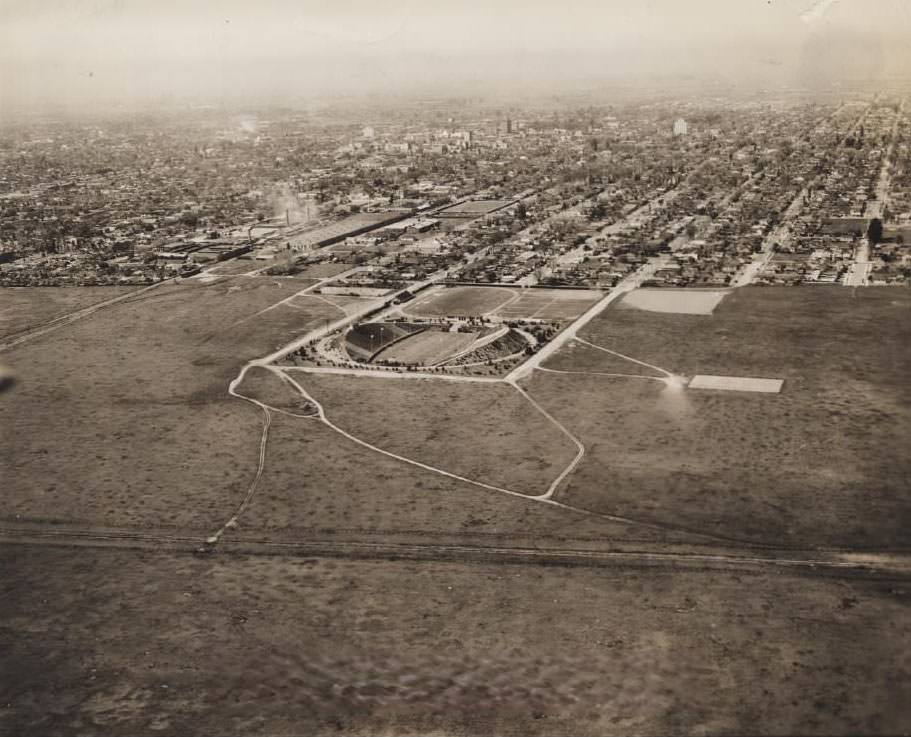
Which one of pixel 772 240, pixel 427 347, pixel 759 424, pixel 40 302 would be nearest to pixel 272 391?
pixel 427 347

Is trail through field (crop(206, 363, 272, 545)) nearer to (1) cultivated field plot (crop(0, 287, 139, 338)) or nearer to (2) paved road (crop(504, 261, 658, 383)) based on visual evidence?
(2) paved road (crop(504, 261, 658, 383))

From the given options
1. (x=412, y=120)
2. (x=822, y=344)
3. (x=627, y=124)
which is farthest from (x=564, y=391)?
(x=412, y=120)

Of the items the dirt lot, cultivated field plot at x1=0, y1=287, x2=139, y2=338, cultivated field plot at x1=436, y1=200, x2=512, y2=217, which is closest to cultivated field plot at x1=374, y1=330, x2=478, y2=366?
the dirt lot

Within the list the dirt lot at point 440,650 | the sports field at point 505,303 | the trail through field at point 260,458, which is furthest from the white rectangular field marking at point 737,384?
the trail through field at point 260,458

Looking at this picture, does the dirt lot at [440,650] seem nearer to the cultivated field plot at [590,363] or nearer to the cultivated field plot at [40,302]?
the cultivated field plot at [590,363]

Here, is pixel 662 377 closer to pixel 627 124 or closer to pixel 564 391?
pixel 564 391
